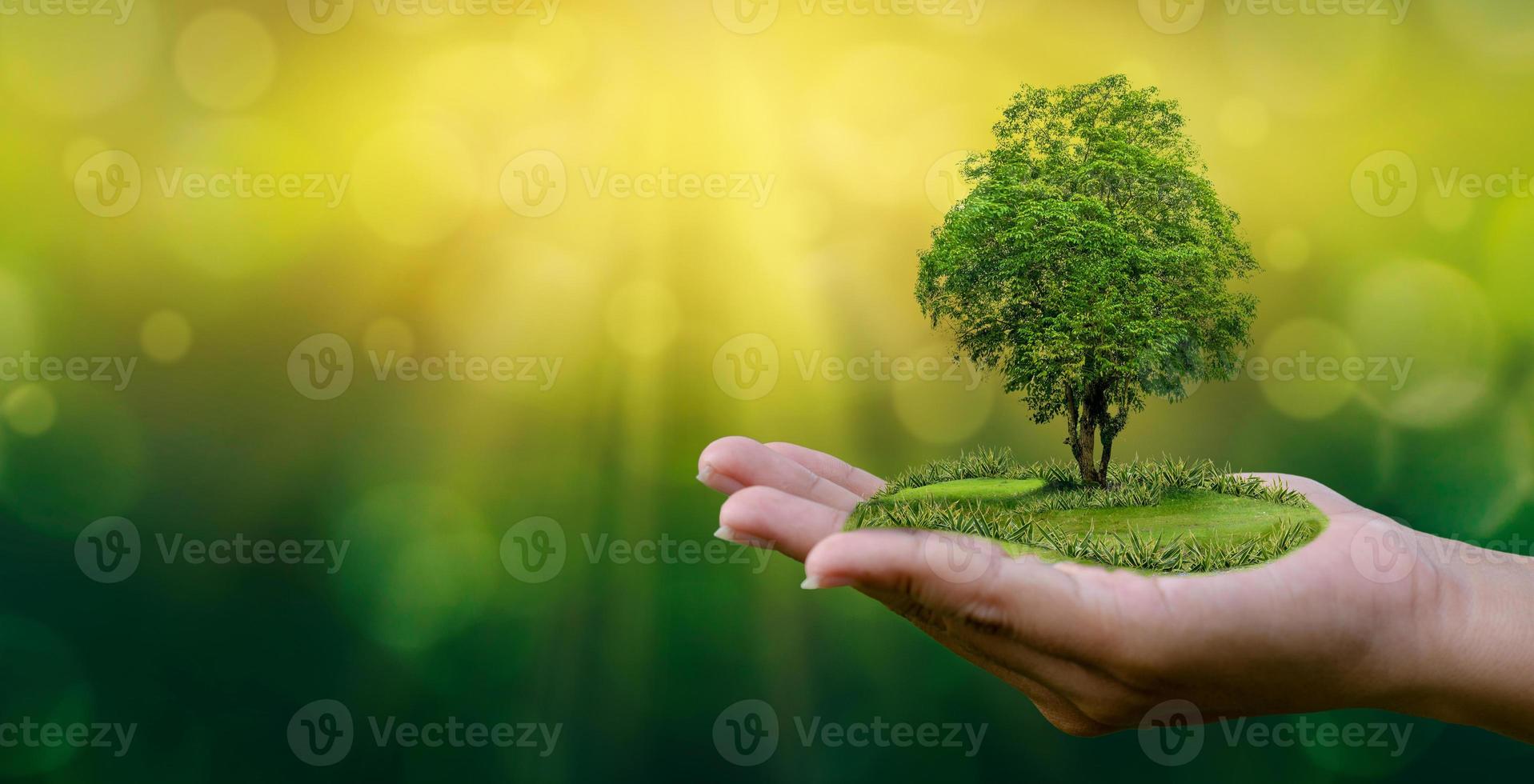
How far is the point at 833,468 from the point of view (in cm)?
714

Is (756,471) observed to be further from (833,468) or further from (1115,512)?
(1115,512)

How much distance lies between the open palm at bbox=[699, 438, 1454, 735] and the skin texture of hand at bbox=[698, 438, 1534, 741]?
0.03ft

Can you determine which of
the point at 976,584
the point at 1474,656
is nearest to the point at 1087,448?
the point at 1474,656

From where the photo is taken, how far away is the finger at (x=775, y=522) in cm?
498

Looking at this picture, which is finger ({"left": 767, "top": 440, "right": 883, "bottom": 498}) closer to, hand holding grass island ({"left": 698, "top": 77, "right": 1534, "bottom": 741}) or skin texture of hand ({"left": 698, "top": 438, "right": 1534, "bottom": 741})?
hand holding grass island ({"left": 698, "top": 77, "right": 1534, "bottom": 741})

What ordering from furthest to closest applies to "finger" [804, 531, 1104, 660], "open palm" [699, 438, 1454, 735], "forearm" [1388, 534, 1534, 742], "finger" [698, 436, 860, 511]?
"finger" [698, 436, 860, 511], "forearm" [1388, 534, 1534, 742], "open palm" [699, 438, 1454, 735], "finger" [804, 531, 1104, 660]

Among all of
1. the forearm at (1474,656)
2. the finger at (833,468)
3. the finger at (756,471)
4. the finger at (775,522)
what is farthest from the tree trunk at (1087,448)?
the finger at (775,522)

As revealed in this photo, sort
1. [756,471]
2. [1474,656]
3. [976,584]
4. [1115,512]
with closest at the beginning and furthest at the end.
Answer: [976,584] < [1474,656] < [756,471] < [1115,512]

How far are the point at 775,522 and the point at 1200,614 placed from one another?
7.31 feet

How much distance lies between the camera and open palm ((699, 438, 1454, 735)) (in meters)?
Answer: 4.76

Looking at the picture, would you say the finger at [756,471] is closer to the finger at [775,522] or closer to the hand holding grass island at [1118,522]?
the hand holding grass island at [1118,522]

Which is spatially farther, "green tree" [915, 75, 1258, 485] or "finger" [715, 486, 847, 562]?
"green tree" [915, 75, 1258, 485]

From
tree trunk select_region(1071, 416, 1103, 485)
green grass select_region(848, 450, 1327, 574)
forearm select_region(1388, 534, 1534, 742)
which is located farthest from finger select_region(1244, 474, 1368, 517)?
tree trunk select_region(1071, 416, 1103, 485)

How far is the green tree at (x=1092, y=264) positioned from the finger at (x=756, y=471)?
1620mm
